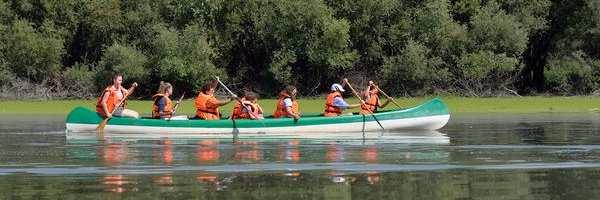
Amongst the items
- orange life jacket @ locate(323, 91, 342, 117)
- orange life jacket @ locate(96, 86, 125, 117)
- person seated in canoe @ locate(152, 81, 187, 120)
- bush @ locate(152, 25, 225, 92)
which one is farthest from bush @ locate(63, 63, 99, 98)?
orange life jacket @ locate(323, 91, 342, 117)

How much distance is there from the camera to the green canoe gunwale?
1164 inches

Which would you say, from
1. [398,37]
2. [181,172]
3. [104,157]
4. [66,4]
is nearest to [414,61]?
[398,37]

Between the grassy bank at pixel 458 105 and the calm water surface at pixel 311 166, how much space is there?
15.6 m

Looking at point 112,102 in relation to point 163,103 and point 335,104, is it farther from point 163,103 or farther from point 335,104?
point 335,104

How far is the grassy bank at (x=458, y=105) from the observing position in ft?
151

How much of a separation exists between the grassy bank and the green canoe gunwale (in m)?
14.6

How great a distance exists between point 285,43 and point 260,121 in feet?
73.0

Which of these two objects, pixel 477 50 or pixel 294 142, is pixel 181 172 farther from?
pixel 477 50

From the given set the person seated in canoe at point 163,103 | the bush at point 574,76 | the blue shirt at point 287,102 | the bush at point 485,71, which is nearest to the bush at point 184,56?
the bush at point 485,71

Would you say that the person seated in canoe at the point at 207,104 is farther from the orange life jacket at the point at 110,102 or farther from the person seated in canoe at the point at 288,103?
the orange life jacket at the point at 110,102

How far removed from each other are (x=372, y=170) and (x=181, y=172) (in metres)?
2.62

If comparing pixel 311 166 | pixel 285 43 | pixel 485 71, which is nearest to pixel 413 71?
pixel 485 71

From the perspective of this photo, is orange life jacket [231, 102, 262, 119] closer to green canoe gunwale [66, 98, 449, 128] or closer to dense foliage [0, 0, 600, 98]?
Answer: green canoe gunwale [66, 98, 449, 128]

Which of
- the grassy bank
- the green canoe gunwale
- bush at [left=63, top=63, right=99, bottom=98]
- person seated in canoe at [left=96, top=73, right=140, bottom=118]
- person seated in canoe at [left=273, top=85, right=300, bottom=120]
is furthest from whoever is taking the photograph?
bush at [left=63, top=63, right=99, bottom=98]
